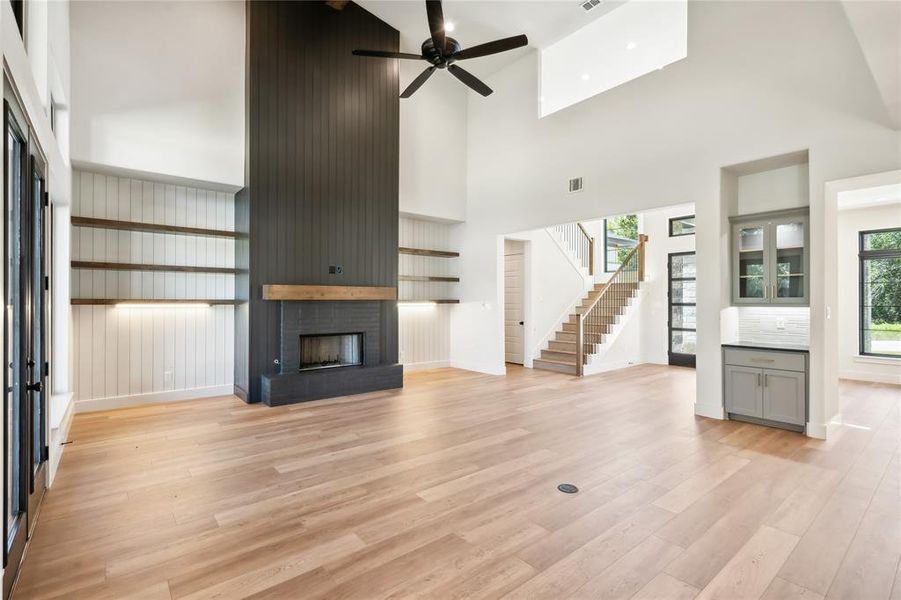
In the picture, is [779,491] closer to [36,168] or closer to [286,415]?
[286,415]

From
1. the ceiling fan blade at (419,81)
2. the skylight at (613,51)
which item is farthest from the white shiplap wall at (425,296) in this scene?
the skylight at (613,51)

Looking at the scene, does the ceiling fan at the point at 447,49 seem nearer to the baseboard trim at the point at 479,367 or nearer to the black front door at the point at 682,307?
the baseboard trim at the point at 479,367

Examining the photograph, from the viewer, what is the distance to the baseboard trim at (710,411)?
506 cm

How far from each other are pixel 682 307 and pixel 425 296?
5.44 meters

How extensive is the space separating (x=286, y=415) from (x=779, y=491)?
186 inches

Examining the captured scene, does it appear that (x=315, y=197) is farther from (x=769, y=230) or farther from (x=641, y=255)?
(x=641, y=255)

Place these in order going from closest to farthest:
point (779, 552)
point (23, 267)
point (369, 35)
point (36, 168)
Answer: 1. point (779, 552)
2. point (23, 267)
3. point (36, 168)
4. point (369, 35)

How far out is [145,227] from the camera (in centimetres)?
548

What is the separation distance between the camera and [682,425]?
4.81 meters

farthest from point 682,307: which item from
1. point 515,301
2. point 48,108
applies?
point 48,108

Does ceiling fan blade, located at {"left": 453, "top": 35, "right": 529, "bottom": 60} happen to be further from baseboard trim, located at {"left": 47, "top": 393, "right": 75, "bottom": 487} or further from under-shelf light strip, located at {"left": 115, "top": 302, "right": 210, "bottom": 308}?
baseboard trim, located at {"left": 47, "top": 393, "right": 75, "bottom": 487}

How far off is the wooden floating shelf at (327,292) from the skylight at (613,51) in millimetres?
3951

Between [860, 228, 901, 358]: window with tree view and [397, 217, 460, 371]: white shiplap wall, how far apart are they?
700cm

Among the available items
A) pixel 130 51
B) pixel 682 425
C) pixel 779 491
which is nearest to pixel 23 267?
pixel 130 51
